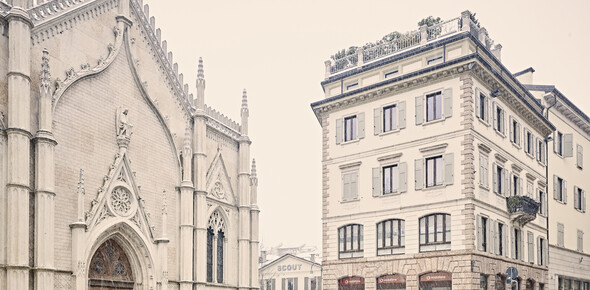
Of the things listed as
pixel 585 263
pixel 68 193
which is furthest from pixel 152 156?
pixel 585 263

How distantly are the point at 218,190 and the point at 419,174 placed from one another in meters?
11.8

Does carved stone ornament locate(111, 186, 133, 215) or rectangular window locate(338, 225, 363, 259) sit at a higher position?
carved stone ornament locate(111, 186, 133, 215)

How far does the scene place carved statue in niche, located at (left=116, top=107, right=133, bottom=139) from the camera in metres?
28.7

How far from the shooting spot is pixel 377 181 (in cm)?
4003

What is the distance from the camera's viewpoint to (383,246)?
39469 mm

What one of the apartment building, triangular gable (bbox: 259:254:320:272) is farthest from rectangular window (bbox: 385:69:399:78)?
triangular gable (bbox: 259:254:320:272)

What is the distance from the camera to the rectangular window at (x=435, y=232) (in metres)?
36.5

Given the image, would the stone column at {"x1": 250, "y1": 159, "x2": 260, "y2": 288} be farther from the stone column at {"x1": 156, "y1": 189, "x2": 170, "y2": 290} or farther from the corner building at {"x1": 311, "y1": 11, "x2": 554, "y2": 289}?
the stone column at {"x1": 156, "y1": 189, "x2": 170, "y2": 290}

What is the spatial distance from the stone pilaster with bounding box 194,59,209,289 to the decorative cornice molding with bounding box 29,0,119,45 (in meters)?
7.18

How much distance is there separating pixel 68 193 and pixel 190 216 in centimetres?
732

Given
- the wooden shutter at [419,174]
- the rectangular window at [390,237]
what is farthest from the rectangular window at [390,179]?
the rectangular window at [390,237]

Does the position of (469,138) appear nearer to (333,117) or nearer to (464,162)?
(464,162)

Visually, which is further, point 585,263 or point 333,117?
point 585,263

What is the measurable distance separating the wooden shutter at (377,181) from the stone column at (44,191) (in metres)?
20.9
